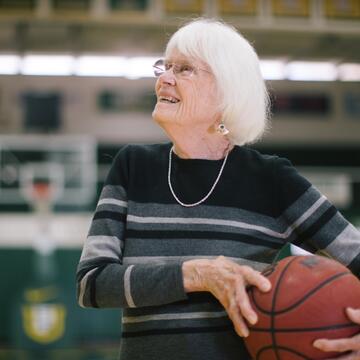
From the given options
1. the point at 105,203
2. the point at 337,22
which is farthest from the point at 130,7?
the point at 105,203

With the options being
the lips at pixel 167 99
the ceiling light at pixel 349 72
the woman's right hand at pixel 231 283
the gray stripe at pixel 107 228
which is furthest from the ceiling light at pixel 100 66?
the woman's right hand at pixel 231 283

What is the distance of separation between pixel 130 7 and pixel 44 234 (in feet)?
10.8

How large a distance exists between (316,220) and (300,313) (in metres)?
0.32

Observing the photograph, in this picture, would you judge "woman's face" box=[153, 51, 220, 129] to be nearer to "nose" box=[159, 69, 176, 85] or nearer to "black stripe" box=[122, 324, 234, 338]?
"nose" box=[159, 69, 176, 85]

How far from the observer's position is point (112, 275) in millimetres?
1453

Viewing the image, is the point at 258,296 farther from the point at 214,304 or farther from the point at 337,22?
the point at 337,22

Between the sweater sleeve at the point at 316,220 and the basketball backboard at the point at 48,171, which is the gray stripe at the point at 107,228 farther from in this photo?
the basketball backboard at the point at 48,171

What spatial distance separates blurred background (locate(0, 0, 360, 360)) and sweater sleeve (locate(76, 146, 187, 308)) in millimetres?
4506

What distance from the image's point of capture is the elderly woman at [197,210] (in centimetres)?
148

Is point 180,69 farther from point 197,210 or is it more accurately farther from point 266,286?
point 266,286

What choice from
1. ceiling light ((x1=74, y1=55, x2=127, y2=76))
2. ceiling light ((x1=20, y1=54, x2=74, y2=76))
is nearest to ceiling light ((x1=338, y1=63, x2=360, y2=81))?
ceiling light ((x1=74, y1=55, x2=127, y2=76))

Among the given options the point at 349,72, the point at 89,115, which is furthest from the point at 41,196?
the point at 349,72

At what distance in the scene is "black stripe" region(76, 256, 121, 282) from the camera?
4.96ft

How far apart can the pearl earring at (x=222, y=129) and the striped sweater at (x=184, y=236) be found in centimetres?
7
